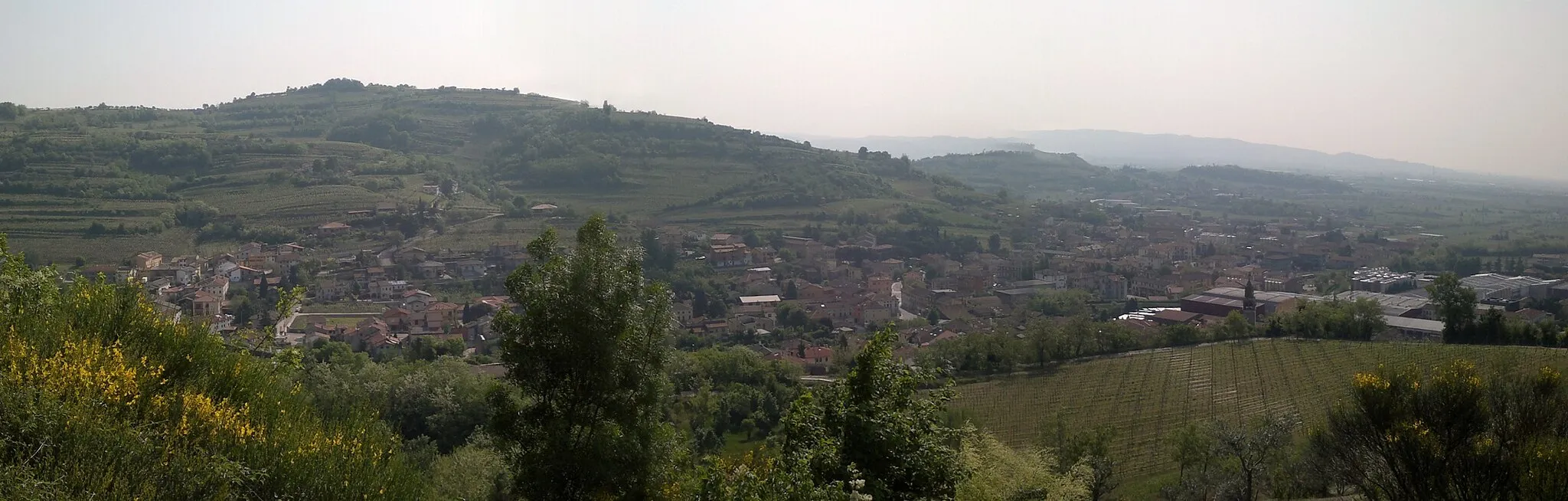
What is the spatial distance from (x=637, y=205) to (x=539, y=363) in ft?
187

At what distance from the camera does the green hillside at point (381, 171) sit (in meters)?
46.1

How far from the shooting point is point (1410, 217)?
94.5 meters

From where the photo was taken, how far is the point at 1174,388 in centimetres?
2642

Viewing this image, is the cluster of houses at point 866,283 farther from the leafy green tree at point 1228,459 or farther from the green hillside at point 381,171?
the leafy green tree at point 1228,459

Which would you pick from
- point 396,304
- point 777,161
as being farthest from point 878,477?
point 777,161

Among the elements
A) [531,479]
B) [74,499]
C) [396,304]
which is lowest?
[396,304]

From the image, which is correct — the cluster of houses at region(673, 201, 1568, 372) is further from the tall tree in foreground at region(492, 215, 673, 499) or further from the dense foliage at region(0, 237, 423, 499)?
the dense foliage at region(0, 237, 423, 499)

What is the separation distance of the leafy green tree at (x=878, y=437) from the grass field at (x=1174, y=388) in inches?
563

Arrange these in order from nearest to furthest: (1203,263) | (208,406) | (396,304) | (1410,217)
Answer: (208,406)
(396,304)
(1203,263)
(1410,217)

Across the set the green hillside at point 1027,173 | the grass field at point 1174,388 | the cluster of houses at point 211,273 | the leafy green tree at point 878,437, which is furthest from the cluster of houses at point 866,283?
the green hillside at point 1027,173

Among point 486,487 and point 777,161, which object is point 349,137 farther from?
point 486,487

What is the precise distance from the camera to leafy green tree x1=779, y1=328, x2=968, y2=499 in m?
6.01

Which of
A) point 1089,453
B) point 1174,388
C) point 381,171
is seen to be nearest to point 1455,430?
point 1089,453

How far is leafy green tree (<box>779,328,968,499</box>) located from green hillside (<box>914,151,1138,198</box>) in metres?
107
